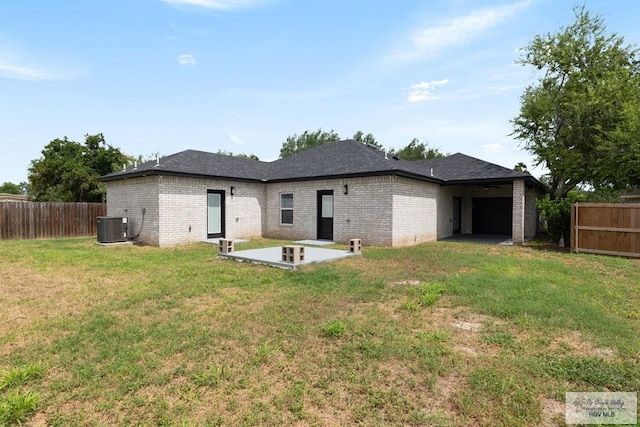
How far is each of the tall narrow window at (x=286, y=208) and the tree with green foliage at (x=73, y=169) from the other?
1456cm

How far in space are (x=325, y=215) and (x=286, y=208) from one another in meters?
2.25

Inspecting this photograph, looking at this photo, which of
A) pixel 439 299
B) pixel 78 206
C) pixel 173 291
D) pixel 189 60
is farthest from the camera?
pixel 78 206

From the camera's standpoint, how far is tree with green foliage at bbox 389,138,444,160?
48062 mm

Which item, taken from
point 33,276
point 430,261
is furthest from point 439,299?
point 33,276

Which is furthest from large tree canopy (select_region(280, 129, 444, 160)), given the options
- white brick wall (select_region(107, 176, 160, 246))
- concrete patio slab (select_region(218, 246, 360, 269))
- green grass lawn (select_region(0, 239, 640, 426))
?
green grass lawn (select_region(0, 239, 640, 426))

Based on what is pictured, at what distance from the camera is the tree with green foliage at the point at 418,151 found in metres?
48.1

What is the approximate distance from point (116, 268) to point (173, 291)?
326 cm

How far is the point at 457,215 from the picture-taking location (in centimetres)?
1886

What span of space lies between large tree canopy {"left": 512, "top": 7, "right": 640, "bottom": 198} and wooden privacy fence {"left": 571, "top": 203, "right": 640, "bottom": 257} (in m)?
3.95

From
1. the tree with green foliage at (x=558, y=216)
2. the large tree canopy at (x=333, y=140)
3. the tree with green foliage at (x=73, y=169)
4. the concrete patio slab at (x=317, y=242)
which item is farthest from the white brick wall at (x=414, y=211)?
the large tree canopy at (x=333, y=140)

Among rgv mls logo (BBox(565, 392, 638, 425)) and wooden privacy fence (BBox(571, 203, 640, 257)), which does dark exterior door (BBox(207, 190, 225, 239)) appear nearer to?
rgv mls logo (BBox(565, 392, 638, 425))

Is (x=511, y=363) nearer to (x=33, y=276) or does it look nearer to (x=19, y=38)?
(x=33, y=276)

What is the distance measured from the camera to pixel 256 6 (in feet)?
31.8

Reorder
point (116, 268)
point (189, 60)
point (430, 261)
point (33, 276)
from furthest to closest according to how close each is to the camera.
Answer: point (189, 60)
point (430, 261)
point (116, 268)
point (33, 276)
